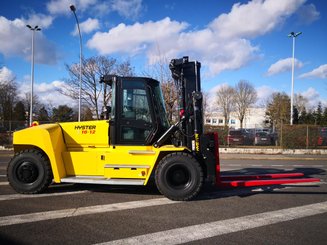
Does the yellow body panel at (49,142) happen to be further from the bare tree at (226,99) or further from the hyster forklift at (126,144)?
the bare tree at (226,99)

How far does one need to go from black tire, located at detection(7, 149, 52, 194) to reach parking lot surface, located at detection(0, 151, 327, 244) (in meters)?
0.23

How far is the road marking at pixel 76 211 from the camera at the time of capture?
4.81 meters

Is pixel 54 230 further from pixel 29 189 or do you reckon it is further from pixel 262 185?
pixel 262 185

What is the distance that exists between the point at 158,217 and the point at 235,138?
54.5ft

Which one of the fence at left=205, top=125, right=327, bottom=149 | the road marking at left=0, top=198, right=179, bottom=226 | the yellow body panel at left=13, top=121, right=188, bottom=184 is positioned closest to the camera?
the road marking at left=0, top=198, right=179, bottom=226

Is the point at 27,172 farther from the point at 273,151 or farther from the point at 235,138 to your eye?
the point at 273,151

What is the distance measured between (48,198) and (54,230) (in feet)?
6.79

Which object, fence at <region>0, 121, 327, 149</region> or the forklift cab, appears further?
fence at <region>0, 121, 327, 149</region>

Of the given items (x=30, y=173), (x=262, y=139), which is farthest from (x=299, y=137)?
(x=30, y=173)

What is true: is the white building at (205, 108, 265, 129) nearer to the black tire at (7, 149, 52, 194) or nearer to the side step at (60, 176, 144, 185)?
the side step at (60, 176, 144, 185)

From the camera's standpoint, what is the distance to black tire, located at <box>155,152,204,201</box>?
614 centimetres

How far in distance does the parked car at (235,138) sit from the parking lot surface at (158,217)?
43.6 feet

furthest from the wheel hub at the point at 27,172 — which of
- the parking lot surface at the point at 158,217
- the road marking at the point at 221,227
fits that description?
the road marking at the point at 221,227

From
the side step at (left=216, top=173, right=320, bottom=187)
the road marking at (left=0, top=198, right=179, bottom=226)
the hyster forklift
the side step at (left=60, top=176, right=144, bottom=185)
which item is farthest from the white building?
the road marking at (left=0, top=198, right=179, bottom=226)
